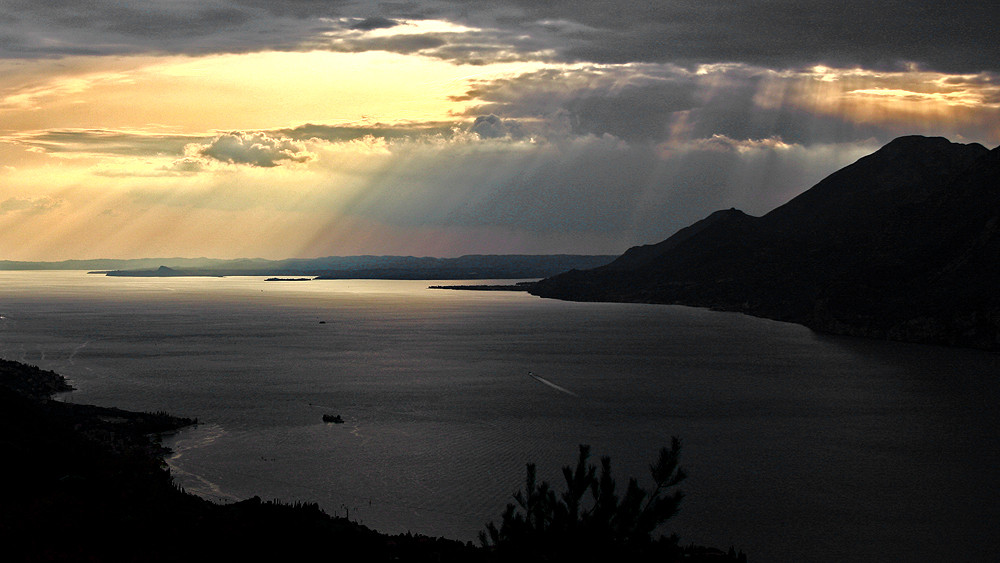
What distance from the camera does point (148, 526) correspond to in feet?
65.1

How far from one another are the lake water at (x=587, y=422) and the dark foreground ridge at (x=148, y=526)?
8635mm

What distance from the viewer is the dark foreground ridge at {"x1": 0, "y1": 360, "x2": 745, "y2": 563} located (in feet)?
59.9

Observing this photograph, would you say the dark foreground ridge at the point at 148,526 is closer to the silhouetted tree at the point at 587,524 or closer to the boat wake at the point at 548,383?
the silhouetted tree at the point at 587,524

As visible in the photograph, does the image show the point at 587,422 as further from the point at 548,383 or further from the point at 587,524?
the point at 587,524

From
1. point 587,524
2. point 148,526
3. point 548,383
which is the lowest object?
point 548,383

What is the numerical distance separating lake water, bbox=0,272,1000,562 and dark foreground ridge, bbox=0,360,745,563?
864 centimetres

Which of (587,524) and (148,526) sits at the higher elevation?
(587,524)

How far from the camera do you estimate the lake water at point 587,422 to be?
32719mm

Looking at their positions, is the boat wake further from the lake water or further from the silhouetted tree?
the silhouetted tree

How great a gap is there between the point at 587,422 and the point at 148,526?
36.6 meters

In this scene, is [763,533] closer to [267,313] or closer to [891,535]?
[891,535]

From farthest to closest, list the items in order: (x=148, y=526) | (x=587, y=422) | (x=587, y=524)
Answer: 1. (x=587, y=422)
2. (x=148, y=526)
3. (x=587, y=524)

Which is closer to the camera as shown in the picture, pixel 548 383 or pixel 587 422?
pixel 587 422

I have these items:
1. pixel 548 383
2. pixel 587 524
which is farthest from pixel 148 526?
pixel 548 383
